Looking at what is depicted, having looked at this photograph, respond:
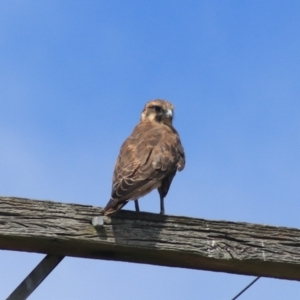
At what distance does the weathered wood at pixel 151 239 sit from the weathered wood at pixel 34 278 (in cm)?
5

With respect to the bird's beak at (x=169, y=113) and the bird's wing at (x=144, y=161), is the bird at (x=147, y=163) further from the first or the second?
the bird's beak at (x=169, y=113)

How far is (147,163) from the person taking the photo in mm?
4727

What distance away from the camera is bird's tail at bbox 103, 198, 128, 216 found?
302 centimetres

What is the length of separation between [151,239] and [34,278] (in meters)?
0.46

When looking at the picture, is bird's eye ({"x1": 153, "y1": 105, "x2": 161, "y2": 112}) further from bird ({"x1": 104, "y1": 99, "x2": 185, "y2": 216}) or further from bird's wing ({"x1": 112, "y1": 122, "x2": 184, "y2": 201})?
bird's wing ({"x1": 112, "y1": 122, "x2": 184, "y2": 201})

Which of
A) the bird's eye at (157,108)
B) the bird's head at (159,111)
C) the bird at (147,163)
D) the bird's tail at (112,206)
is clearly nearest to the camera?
the bird's tail at (112,206)

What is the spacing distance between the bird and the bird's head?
2.66 feet

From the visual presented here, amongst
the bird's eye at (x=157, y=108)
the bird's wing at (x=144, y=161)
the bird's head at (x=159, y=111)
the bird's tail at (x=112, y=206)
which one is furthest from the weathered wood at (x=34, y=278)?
the bird's eye at (x=157, y=108)

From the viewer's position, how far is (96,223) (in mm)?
2904

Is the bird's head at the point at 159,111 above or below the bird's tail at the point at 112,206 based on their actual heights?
above

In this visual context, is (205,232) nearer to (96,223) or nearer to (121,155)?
(96,223)

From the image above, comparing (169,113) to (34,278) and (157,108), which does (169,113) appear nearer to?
(157,108)

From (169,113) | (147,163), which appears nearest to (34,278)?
(147,163)

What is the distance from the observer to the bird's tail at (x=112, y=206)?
3.02 metres
